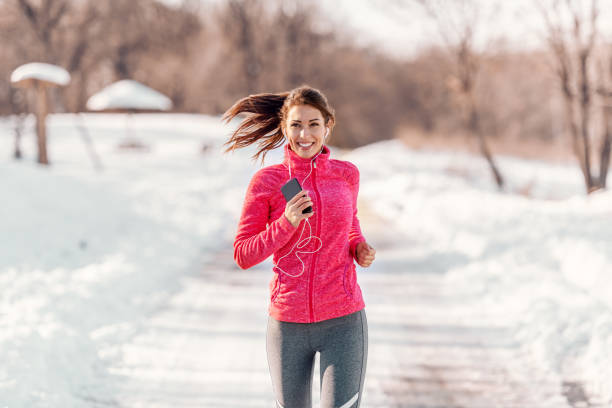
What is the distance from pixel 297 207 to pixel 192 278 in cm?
552

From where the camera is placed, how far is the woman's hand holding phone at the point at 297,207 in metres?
2.12

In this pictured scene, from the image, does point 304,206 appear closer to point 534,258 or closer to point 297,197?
point 297,197

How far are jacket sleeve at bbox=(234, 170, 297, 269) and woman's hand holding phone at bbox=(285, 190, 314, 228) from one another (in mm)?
25

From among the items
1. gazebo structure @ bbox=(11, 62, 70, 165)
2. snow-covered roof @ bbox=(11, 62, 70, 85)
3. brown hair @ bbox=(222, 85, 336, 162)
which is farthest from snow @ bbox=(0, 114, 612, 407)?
snow-covered roof @ bbox=(11, 62, 70, 85)

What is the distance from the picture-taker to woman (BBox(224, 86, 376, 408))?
2295 mm

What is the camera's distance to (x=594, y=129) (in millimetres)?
20156

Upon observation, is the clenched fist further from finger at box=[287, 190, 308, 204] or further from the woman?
finger at box=[287, 190, 308, 204]

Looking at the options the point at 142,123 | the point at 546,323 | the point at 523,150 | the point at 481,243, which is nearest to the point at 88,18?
the point at 142,123

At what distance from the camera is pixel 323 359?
7.66ft

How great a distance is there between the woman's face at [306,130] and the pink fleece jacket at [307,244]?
0.04 meters

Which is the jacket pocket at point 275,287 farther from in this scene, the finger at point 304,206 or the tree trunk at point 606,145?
the tree trunk at point 606,145

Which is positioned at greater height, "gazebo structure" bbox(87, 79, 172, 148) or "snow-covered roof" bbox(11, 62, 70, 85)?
"snow-covered roof" bbox(11, 62, 70, 85)

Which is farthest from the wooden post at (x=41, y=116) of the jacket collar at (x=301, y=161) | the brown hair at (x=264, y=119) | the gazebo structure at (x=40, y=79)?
the jacket collar at (x=301, y=161)

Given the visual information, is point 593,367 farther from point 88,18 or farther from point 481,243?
point 88,18
